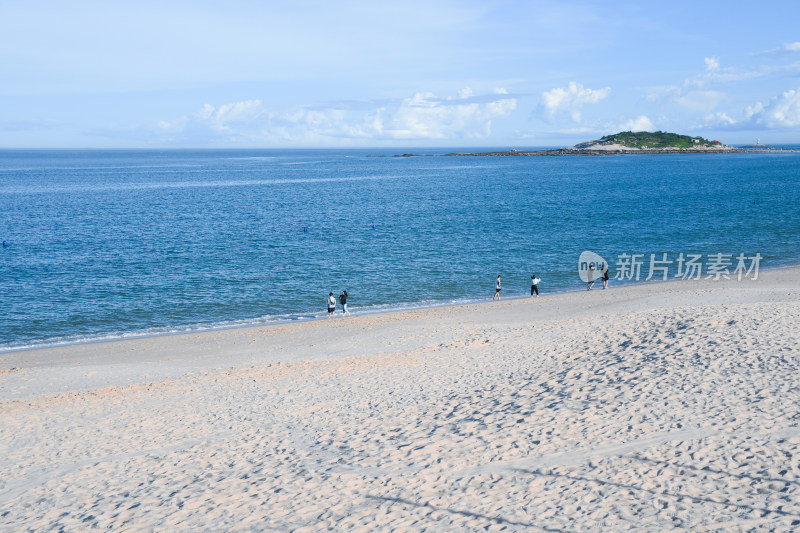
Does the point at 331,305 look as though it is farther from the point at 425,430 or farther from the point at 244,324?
the point at 425,430

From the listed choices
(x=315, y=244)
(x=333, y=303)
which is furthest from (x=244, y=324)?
(x=315, y=244)

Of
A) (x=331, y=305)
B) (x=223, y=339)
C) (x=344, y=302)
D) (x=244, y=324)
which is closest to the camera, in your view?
(x=223, y=339)

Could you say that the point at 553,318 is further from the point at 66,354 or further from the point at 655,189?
the point at 655,189

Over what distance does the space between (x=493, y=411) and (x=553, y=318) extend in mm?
12230

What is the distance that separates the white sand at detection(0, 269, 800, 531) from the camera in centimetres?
1050

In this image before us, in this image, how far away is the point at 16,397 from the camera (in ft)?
60.7

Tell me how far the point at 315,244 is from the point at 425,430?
37194 mm

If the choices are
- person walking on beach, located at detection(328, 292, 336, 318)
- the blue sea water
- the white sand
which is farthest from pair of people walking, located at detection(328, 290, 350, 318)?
the white sand

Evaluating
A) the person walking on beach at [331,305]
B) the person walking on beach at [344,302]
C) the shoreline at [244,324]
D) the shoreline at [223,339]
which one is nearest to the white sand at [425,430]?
the shoreline at [223,339]

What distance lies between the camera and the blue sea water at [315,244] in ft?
103

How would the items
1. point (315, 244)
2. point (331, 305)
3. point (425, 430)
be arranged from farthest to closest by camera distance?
point (315, 244) < point (331, 305) < point (425, 430)

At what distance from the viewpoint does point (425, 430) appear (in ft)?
46.2

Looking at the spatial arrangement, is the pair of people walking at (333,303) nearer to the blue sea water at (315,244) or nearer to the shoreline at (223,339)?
the shoreline at (223,339)

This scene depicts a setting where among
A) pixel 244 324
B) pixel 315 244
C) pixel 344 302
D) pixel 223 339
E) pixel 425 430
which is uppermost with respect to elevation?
pixel 425 430
